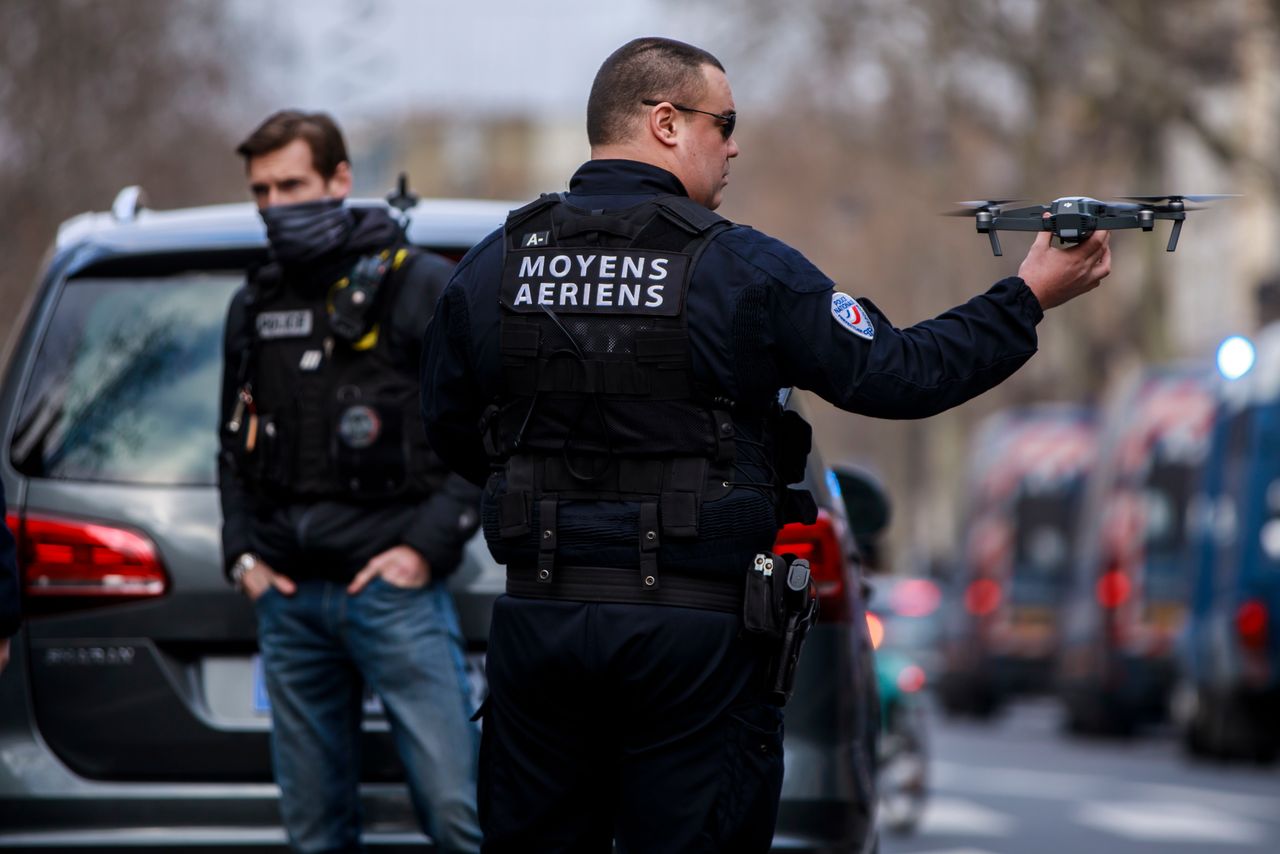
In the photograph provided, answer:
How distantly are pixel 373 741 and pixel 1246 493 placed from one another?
10.6 meters

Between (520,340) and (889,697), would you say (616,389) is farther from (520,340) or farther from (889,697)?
(889,697)

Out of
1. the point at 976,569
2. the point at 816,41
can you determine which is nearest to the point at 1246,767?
the point at 976,569

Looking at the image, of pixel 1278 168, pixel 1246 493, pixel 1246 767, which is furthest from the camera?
pixel 1278 168

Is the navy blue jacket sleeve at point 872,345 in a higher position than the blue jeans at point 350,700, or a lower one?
higher

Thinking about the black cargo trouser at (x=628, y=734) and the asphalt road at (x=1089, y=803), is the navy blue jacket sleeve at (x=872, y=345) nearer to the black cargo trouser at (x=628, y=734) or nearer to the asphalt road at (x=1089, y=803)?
the black cargo trouser at (x=628, y=734)

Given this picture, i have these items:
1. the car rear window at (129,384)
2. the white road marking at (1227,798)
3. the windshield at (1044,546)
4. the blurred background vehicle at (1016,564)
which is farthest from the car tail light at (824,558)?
the windshield at (1044,546)

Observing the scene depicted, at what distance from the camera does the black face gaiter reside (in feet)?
17.1

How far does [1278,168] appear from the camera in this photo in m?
25.3

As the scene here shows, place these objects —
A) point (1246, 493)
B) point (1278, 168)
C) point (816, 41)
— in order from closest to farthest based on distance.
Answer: point (1246, 493) < point (1278, 168) < point (816, 41)

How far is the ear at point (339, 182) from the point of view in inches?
227

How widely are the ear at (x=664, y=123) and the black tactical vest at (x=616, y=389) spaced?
0.12 m

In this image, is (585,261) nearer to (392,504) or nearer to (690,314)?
(690,314)

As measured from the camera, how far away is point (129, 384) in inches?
219

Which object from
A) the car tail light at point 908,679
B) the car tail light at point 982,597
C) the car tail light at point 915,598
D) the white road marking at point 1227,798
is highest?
the car tail light at point 908,679
